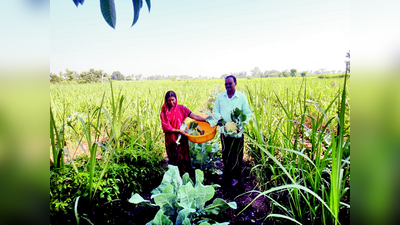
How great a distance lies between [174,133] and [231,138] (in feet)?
1.94

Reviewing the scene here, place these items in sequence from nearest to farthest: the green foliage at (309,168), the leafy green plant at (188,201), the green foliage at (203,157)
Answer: the green foliage at (309,168) → the leafy green plant at (188,201) → the green foliage at (203,157)

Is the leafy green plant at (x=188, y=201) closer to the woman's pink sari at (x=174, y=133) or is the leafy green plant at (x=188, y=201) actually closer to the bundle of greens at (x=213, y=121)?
the woman's pink sari at (x=174, y=133)

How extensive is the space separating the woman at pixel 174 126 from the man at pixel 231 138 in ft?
0.88

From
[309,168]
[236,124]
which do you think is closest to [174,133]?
[236,124]

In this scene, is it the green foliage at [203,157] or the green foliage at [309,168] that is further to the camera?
the green foliage at [203,157]

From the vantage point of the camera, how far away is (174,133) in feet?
6.26

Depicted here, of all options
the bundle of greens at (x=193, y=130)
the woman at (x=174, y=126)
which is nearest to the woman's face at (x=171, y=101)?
the woman at (x=174, y=126)

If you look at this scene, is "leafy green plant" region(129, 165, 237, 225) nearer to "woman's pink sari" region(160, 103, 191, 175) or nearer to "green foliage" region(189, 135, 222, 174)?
"woman's pink sari" region(160, 103, 191, 175)

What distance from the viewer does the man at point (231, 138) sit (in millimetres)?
1932

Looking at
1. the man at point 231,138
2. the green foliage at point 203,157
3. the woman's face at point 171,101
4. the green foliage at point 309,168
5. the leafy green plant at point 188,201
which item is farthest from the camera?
the green foliage at point 203,157

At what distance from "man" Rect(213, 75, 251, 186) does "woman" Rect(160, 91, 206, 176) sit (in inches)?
10.6
